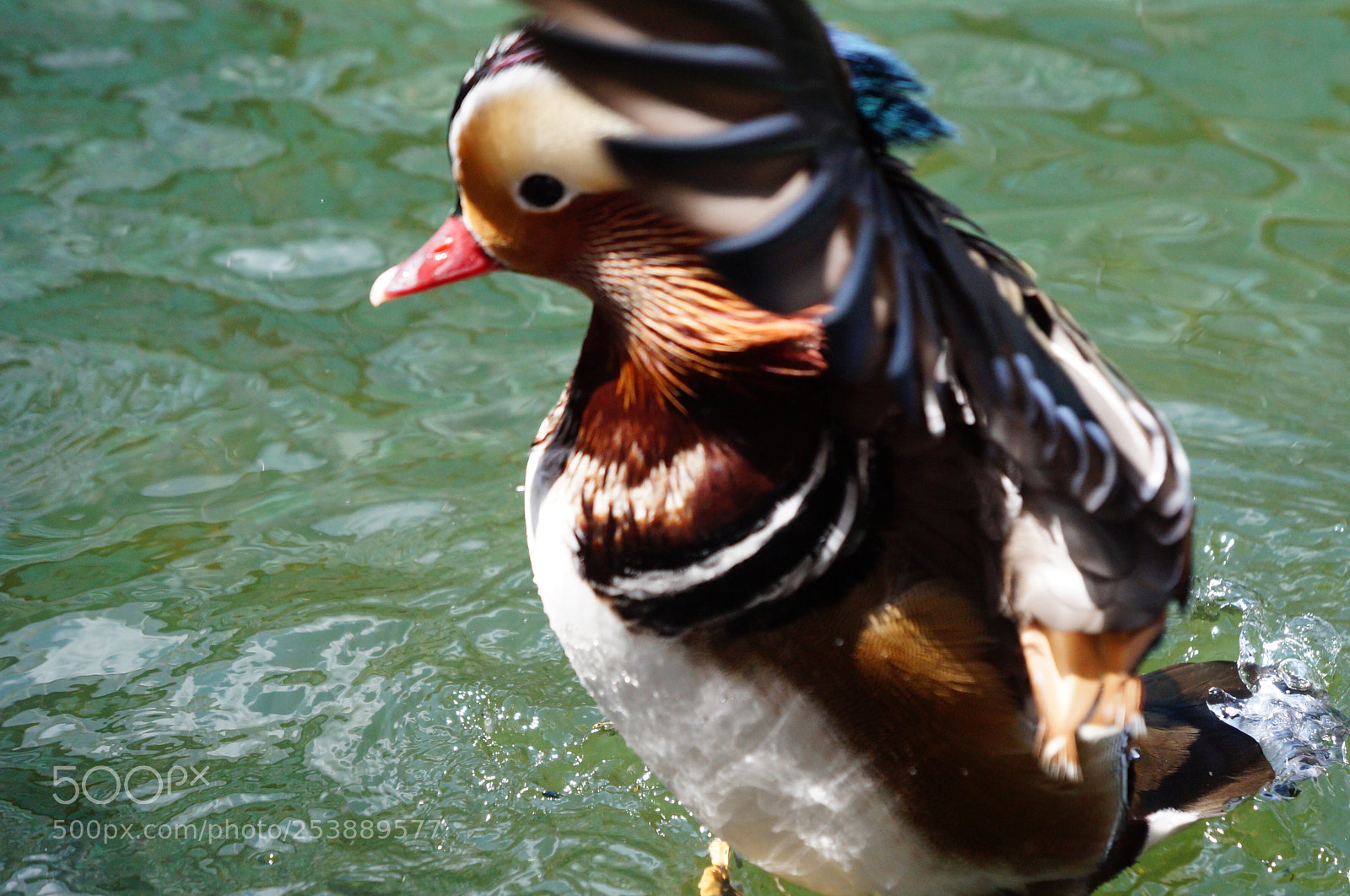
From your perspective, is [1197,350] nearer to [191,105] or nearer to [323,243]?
[323,243]

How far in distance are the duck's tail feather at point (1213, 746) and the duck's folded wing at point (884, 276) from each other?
81 cm

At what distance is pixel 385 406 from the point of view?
3721 mm

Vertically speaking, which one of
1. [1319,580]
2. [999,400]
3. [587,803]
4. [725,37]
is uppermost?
[725,37]

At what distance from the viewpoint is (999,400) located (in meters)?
1.47

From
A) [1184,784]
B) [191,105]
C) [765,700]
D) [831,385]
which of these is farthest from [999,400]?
[191,105]

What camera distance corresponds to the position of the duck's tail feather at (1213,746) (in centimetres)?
230

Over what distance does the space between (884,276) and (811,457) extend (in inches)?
12.5

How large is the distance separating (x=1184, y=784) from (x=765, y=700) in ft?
3.17

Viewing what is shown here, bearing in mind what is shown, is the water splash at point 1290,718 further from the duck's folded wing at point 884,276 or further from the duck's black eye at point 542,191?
the duck's black eye at point 542,191
